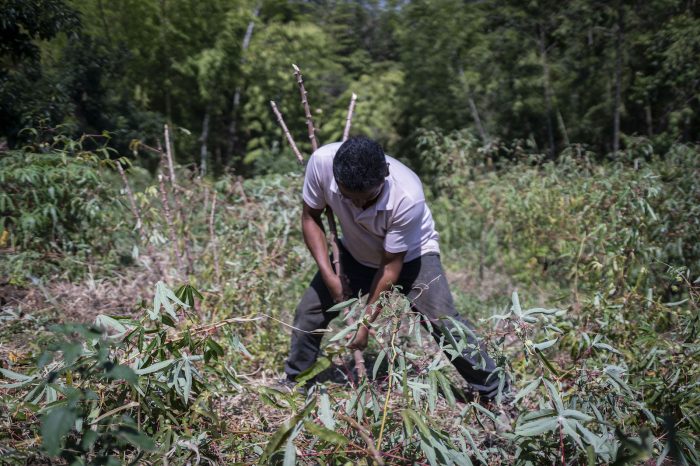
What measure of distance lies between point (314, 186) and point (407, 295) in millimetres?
664

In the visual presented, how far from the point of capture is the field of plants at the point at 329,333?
5.74 feet

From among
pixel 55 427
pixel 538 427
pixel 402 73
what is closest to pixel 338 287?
pixel 538 427

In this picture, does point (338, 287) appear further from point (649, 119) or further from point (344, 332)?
point (649, 119)

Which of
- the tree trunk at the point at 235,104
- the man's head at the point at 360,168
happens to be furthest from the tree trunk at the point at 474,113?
the man's head at the point at 360,168

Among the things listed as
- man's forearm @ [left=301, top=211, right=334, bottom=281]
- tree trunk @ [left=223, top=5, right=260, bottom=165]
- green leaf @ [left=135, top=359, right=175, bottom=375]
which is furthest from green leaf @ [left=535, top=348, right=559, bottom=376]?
tree trunk @ [left=223, top=5, right=260, bottom=165]

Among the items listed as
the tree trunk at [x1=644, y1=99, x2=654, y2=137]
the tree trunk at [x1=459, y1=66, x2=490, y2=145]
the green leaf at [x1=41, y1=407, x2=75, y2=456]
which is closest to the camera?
the green leaf at [x1=41, y1=407, x2=75, y2=456]

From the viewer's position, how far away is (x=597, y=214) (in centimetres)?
397

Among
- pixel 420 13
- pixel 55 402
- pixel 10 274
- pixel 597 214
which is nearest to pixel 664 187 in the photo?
pixel 597 214

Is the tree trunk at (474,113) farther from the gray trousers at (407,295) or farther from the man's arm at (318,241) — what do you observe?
the man's arm at (318,241)

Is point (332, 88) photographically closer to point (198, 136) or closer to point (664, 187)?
point (198, 136)

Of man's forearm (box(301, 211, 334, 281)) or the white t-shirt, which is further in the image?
man's forearm (box(301, 211, 334, 281))

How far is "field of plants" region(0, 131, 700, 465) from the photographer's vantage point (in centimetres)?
175

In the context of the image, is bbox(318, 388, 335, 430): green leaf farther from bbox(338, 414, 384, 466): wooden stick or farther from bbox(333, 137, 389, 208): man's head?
bbox(333, 137, 389, 208): man's head

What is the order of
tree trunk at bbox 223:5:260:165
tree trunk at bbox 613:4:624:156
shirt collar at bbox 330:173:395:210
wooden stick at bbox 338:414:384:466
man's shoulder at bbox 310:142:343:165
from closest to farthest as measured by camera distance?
wooden stick at bbox 338:414:384:466 → shirt collar at bbox 330:173:395:210 → man's shoulder at bbox 310:142:343:165 → tree trunk at bbox 613:4:624:156 → tree trunk at bbox 223:5:260:165
